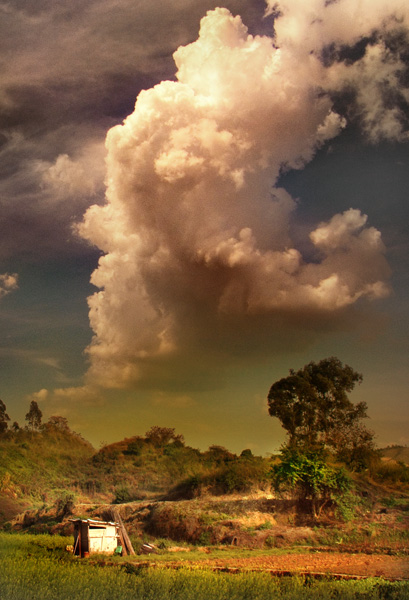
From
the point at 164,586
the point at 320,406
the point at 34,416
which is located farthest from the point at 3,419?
the point at 164,586

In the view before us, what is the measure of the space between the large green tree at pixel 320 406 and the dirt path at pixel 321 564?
65.3 ft

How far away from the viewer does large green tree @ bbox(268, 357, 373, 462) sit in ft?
135

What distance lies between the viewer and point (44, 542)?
23828 mm

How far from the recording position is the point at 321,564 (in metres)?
18.3

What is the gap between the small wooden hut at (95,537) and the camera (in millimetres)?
20094

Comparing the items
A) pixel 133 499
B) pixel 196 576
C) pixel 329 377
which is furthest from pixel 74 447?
pixel 196 576

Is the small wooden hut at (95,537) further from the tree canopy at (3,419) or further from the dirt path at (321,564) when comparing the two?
the tree canopy at (3,419)

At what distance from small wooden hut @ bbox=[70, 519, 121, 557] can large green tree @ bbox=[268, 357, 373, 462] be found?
22.1m

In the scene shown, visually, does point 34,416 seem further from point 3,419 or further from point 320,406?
point 320,406

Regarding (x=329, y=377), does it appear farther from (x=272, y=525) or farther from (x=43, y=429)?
(x=43, y=429)

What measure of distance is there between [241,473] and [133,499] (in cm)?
1291

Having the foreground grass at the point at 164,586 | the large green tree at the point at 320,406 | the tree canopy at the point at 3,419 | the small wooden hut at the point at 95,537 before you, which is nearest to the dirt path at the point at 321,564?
the foreground grass at the point at 164,586

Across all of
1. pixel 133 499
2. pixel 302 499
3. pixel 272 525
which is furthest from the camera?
pixel 133 499

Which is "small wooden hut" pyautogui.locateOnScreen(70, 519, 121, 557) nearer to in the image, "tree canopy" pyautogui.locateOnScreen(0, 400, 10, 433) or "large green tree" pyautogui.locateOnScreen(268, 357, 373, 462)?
"large green tree" pyautogui.locateOnScreen(268, 357, 373, 462)
